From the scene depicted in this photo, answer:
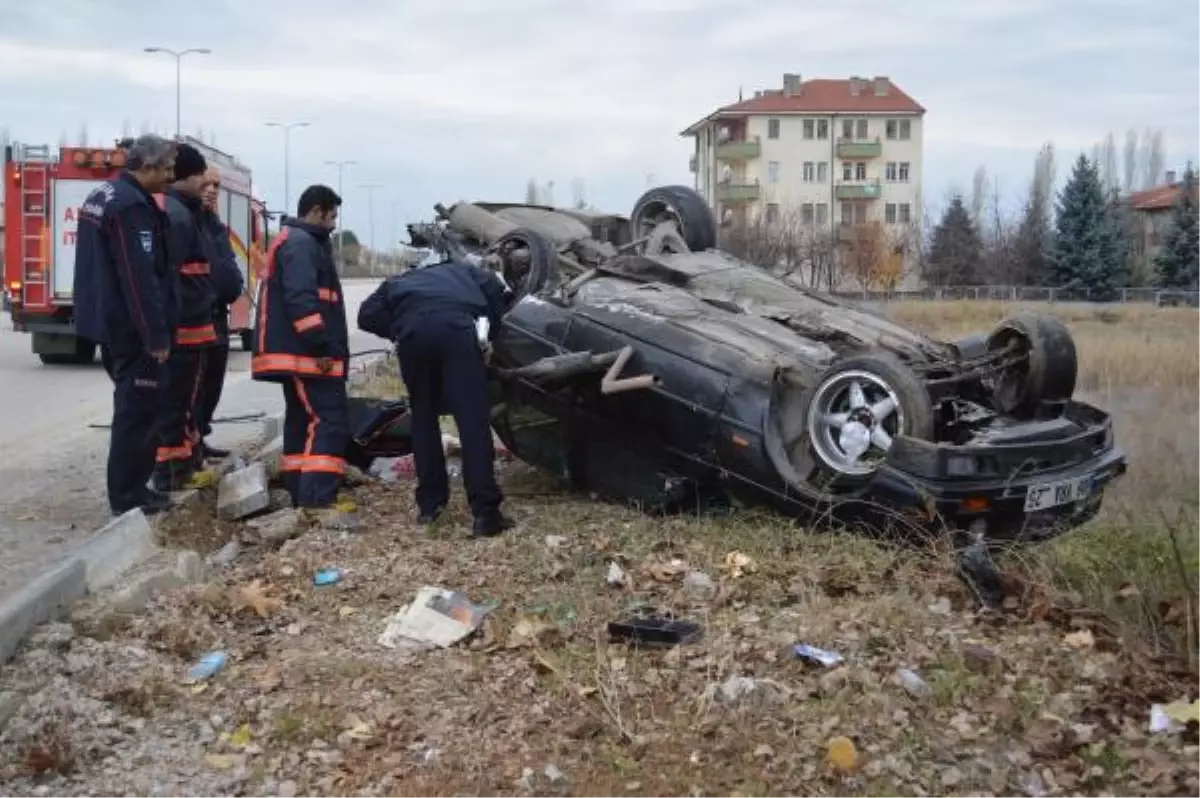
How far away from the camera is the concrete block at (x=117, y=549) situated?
17.2ft

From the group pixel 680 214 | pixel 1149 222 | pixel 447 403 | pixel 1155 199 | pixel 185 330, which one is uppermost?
pixel 1155 199

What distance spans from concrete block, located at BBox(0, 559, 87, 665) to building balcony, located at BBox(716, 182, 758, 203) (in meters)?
69.3

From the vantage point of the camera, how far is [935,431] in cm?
579

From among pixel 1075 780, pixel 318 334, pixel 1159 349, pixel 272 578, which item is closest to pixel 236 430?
pixel 318 334

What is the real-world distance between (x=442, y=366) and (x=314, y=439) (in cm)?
89

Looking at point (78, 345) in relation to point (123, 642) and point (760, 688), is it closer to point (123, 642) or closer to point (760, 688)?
point (123, 642)

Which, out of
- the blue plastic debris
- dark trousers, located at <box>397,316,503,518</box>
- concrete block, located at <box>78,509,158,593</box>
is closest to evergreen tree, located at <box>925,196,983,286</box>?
dark trousers, located at <box>397,316,503,518</box>

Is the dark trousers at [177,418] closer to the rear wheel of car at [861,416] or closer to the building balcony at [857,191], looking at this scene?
the rear wheel of car at [861,416]

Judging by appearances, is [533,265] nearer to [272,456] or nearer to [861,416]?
[272,456]

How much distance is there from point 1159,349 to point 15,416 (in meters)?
18.7

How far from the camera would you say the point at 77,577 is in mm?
4965

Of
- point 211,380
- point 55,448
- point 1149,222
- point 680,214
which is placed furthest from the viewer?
point 1149,222

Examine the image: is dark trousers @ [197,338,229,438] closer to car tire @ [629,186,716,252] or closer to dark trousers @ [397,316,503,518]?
dark trousers @ [397,316,503,518]

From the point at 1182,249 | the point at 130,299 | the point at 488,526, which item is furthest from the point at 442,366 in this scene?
the point at 1182,249
